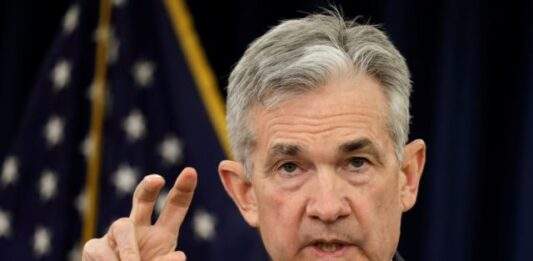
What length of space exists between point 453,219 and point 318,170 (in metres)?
1.26

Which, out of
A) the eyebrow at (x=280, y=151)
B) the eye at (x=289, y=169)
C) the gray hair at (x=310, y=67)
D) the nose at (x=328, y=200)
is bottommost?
the nose at (x=328, y=200)

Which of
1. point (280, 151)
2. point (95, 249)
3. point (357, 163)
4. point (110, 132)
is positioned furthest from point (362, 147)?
point (110, 132)

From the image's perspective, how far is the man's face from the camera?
2.06 m

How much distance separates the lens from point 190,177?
2.01 m

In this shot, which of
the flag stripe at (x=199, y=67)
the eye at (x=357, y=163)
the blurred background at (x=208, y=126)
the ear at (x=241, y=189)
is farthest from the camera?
the flag stripe at (x=199, y=67)

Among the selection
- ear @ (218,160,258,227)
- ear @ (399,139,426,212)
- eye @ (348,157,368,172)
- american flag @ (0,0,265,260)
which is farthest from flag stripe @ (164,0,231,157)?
eye @ (348,157,368,172)

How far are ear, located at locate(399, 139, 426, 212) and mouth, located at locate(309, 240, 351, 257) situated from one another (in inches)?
7.4

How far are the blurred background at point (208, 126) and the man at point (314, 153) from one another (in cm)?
91

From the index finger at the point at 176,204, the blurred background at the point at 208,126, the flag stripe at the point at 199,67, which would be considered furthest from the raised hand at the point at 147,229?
the flag stripe at the point at 199,67

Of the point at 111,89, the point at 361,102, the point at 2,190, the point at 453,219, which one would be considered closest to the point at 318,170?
the point at 361,102

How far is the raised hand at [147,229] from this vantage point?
2012 millimetres

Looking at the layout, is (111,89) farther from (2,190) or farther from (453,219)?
(453,219)

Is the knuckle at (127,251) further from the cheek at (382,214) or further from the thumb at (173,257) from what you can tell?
the cheek at (382,214)

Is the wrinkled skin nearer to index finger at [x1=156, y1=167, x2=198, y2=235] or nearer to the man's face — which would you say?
the man's face
